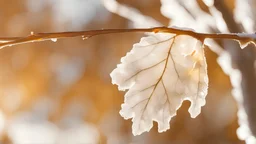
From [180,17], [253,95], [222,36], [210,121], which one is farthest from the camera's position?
[210,121]

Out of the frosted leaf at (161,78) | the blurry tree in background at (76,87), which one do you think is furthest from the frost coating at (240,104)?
the blurry tree in background at (76,87)

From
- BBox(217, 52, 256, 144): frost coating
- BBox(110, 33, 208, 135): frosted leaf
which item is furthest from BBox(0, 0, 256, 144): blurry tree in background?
BBox(110, 33, 208, 135): frosted leaf

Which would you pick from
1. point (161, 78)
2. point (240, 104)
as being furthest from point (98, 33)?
point (240, 104)

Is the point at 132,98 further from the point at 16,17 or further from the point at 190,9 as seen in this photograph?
the point at 16,17

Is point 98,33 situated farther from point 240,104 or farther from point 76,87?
point 76,87

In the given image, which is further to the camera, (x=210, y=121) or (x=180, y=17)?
(x=210, y=121)

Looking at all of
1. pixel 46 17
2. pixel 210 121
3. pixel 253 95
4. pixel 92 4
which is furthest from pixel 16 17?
pixel 253 95

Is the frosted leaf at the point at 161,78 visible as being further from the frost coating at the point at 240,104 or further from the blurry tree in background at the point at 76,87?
the blurry tree in background at the point at 76,87

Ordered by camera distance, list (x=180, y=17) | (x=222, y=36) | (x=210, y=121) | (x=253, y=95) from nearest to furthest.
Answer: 1. (x=222, y=36)
2. (x=253, y=95)
3. (x=180, y=17)
4. (x=210, y=121)
